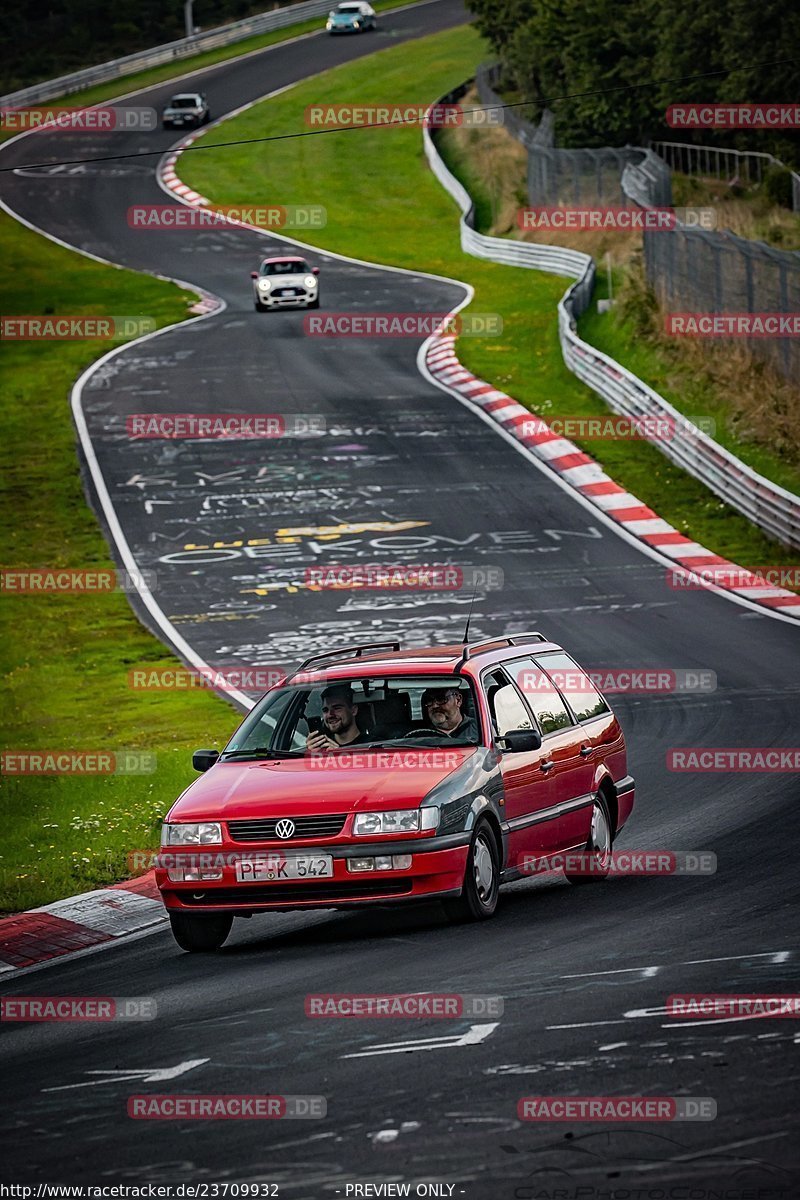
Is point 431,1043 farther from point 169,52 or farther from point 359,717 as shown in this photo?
point 169,52

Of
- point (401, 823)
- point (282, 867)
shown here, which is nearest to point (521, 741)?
point (401, 823)

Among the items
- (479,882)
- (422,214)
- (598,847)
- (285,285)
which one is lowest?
(285,285)

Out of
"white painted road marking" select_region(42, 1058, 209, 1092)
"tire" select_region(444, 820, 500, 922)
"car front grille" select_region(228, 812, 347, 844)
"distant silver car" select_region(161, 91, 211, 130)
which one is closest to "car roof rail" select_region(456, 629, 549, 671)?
"tire" select_region(444, 820, 500, 922)

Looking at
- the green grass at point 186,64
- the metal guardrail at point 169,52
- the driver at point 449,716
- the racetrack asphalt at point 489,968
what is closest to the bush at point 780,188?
the racetrack asphalt at point 489,968

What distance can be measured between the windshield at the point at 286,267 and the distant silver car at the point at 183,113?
3198 cm

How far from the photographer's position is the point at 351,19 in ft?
326

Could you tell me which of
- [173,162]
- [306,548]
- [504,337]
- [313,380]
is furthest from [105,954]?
[173,162]

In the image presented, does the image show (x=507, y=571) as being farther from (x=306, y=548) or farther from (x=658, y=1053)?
(x=658, y=1053)

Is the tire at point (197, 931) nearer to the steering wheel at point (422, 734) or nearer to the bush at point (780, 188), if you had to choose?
the steering wheel at point (422, 734)

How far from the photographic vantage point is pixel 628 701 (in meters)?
18.9

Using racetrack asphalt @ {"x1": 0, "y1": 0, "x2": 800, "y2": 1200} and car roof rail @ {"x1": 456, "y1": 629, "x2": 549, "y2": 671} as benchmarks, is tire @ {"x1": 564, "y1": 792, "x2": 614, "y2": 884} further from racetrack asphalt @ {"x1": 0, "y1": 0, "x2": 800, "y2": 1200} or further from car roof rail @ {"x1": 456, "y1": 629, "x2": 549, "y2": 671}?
car roof rail @ {"x1": 456, "y1": 629, "x2": 549, "y2": 671}

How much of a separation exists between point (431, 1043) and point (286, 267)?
42981 millimetres

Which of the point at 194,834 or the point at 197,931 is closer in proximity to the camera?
the point at 194,834

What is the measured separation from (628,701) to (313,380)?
22410 millimetres
